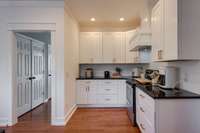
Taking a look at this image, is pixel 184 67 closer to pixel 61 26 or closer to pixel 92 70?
pixel 61 26

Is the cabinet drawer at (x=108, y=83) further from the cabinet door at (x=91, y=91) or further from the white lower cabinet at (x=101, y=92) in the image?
the cabinet door at (x=91, y=91)

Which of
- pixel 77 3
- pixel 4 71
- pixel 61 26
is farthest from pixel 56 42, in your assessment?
pixel 4 71

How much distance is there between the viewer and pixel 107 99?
19.9 feet

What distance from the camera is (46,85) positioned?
24.5 ft

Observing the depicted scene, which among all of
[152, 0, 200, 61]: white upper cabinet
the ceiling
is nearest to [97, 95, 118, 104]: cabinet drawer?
the ceiling

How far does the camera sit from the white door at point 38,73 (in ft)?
20.2

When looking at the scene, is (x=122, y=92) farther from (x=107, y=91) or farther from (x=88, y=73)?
(x=88, y=73)

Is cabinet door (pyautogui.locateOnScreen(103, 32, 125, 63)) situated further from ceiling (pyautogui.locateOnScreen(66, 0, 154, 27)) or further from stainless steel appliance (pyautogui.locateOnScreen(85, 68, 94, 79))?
stainless steel appliance (pyautogui.locateOnScreen(85, 68, 94, 79))

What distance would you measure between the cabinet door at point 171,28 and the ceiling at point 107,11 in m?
1.59

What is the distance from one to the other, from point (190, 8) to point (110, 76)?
4.39m

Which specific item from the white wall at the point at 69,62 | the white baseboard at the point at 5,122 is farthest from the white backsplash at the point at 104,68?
the white baseboard at the point at 5,122

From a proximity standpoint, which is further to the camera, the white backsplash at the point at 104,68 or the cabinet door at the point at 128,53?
the white backsplash at the point at 104,68

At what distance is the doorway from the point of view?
5.12 meters

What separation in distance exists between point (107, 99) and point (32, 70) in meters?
2.48
